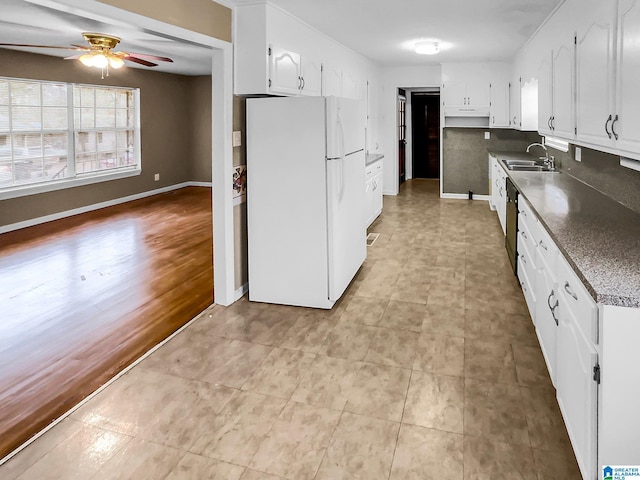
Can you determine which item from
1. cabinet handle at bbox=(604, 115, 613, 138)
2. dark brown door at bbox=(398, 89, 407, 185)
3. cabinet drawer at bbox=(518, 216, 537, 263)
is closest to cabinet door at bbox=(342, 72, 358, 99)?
cabinet drawer at bbox=(518, 216, 537, 263)

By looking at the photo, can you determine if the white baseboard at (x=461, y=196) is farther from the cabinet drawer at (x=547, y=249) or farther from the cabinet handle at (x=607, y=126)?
the cabinet handle at (x=607, y=126)

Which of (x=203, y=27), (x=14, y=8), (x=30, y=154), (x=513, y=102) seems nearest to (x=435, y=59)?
(x=513, y=102)

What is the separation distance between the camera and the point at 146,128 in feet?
29.5

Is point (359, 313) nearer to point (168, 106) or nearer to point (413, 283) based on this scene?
point (413, 283)

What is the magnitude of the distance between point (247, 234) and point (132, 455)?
87.4 inches

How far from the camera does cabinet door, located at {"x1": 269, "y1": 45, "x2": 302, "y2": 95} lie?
3.79 meters

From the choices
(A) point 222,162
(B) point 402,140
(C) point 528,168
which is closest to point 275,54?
(A) point 222,162

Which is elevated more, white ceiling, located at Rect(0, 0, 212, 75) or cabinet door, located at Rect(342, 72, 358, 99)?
white ceiling, located at Rect(0, 0, 212, 75)

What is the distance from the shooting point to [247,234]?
407 centimetres

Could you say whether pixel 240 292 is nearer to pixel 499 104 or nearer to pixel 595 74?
pixel 595 74

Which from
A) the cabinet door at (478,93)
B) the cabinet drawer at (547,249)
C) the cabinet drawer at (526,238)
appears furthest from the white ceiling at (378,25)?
the cabinet drawer at (547,249)

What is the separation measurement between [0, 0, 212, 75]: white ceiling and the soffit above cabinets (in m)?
1.13

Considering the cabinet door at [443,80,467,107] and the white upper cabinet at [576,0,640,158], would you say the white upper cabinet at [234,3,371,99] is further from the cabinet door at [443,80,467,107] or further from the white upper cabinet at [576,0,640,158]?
the cabinet door at [443,80,467,107]

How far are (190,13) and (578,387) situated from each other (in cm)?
301
